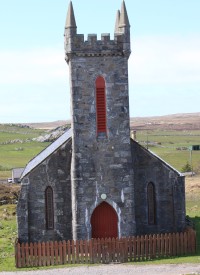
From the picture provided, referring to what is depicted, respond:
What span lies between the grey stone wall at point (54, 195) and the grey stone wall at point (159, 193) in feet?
13.1

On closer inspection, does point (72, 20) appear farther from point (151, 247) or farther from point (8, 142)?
point (8, 142)

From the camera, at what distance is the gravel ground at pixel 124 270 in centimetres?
2572

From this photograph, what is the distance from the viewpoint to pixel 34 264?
93.5 ft

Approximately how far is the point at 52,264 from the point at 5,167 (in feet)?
218

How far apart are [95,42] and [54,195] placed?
888 centimetres

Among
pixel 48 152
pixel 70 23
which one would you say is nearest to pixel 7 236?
pixel 48 152

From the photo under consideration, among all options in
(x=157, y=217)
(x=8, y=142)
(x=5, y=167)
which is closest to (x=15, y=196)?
(x=157, y=217)

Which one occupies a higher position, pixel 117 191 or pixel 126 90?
pixel 126 90

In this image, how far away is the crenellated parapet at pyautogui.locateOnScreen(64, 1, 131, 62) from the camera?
29750 millimetres

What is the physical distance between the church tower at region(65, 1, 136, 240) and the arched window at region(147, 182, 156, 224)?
220 cm

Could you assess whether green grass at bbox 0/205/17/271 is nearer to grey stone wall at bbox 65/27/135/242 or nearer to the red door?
grey stone wall at bbox 65/27/135/242

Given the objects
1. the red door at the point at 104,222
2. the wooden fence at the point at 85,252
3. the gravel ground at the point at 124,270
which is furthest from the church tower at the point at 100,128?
the gravel ground at the point at 124,270

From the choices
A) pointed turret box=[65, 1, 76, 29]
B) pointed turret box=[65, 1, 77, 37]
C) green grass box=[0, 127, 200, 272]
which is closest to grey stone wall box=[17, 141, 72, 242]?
green grass box=[0, 127, 200, 272]

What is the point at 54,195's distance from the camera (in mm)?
31344
